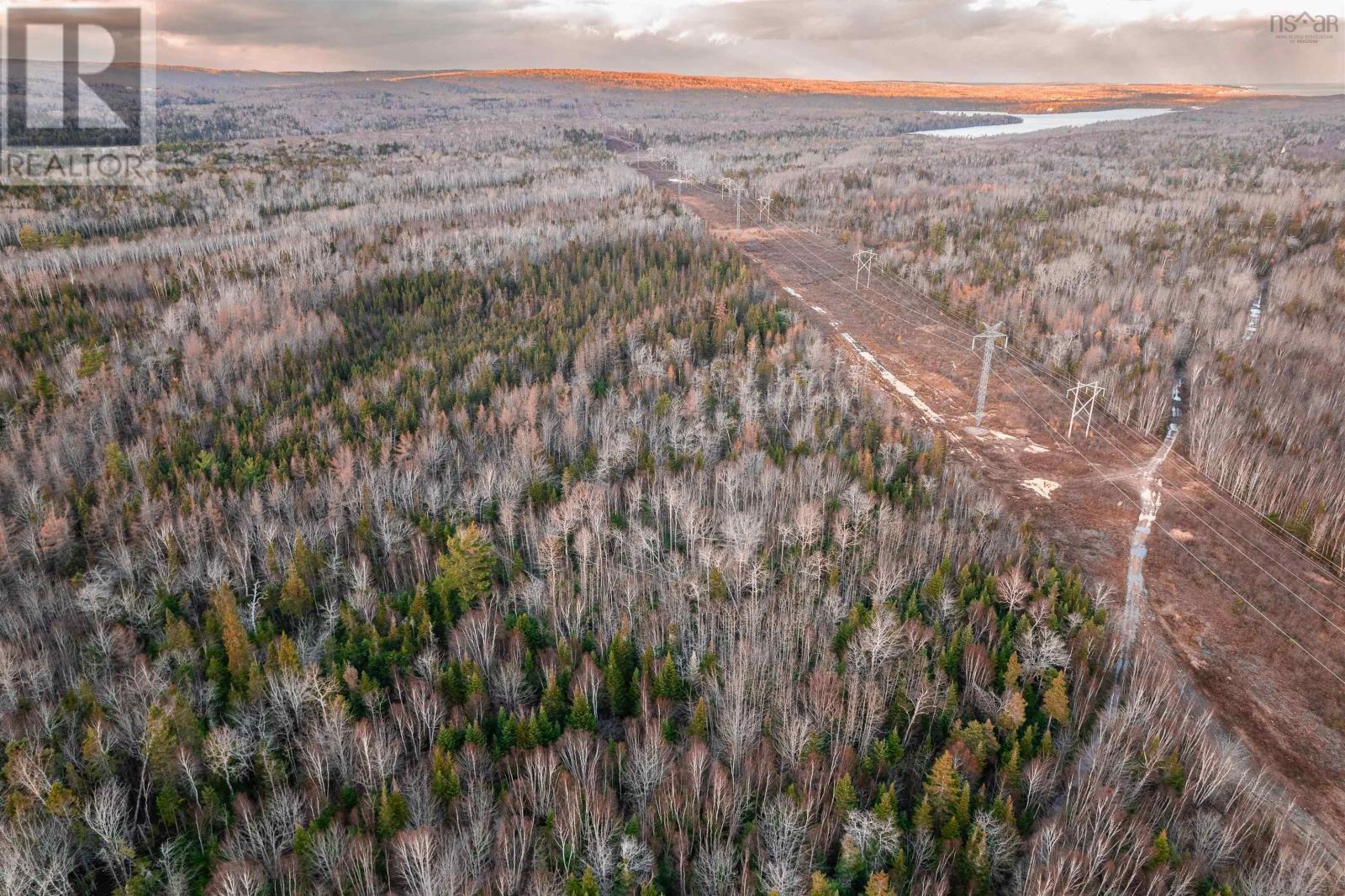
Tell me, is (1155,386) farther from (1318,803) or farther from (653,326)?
(653,326)

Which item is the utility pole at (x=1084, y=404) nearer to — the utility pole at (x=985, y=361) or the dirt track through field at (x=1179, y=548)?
the dirt track through field at (x=1179, y=548)

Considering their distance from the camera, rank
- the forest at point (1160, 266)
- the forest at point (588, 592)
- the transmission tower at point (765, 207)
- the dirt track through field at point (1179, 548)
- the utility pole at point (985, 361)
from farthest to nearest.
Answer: the transmission tower at point (765, 207) → the utility pole at point (985, 361) → the forest at point (1160, 266) → the dirt track through field at point (1179, 548) → the forest at point (588, 592)

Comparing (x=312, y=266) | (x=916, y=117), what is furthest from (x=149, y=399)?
(x=916, y=117)

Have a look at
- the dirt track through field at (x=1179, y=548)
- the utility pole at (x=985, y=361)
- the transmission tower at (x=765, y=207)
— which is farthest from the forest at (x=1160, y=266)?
the utility pole at (x=985, y=361)

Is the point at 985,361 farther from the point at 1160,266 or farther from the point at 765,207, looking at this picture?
the point at 765,207

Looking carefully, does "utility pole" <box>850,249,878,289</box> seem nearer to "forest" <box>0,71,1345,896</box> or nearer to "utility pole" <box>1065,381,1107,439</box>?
"forest" <box>0,71,1345,896</box>
